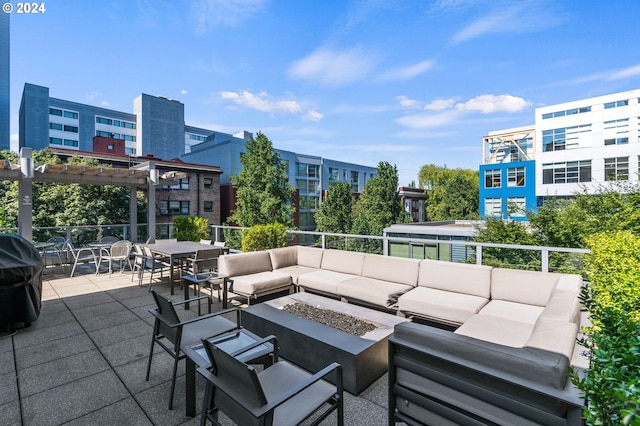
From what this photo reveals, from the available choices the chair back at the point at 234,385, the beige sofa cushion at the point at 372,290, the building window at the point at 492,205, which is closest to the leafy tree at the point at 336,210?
the building window at the point at 492,205

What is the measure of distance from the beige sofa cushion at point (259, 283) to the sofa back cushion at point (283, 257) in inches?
17.1

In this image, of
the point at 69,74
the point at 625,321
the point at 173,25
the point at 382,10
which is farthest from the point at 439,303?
the point at 69,74

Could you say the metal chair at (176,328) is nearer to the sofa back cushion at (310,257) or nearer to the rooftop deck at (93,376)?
the rooftop deck at (93,376)

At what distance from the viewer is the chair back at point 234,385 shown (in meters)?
1.50

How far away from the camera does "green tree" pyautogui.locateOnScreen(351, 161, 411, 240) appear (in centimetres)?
2548

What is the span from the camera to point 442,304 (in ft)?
11.8

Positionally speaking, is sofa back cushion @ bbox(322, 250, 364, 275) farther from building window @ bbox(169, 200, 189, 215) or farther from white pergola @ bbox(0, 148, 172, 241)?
building window @ bbox(169, 200, 189, 215)

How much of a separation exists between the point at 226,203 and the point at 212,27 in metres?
19.7

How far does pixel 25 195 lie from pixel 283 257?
246 inches

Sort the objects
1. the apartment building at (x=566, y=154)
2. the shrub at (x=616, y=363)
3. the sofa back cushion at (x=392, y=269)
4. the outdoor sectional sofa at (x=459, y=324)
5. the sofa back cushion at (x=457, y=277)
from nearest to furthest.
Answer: the shrub at (x=616, y=363) < the outdoor sectional sofa at (x=459, y=324) < the sofa back cushion at (x=457, y=277) < the sofa back cushion at (x=392, y=269) < the apartment building at (x=566, y=154)

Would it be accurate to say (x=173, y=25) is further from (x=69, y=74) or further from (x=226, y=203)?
(x=226, y=203)

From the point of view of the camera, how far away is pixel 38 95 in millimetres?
37781

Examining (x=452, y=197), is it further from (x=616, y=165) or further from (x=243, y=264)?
(x=243, y=264)

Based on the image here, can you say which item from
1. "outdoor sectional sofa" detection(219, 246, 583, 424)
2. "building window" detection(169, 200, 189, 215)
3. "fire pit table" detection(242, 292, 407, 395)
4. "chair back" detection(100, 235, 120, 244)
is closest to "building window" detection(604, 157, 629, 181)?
"outdoor sectional sofa" detection(219, 246, 583, 424)
